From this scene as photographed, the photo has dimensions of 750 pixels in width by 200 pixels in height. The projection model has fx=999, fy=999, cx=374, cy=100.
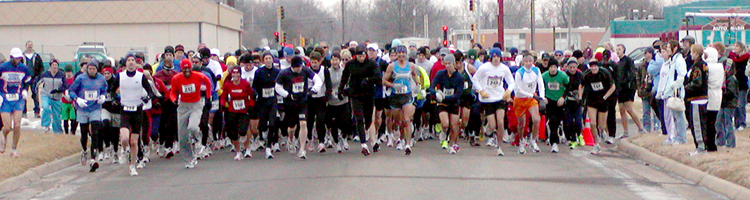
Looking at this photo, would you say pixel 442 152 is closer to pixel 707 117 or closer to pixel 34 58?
pixel 707 117

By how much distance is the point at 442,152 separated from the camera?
16.2 m

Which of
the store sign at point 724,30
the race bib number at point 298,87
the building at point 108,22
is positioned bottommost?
the race bib number at point 298,87

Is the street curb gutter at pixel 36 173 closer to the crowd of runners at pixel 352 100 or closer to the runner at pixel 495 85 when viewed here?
the crowd of runners at pixel 352 100

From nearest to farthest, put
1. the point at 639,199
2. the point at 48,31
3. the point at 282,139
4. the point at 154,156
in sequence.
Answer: the point at 639,199 < the point at 154,156 < the point at 282,139 < the point at 48,31

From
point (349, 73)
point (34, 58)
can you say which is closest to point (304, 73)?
point (349, 73)

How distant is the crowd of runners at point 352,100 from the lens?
46.8 ft

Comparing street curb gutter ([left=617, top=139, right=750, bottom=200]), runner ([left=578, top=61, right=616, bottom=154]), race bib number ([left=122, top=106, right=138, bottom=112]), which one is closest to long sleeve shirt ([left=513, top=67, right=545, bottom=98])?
runner ([left=578, top=61, right=616, bottom=154])

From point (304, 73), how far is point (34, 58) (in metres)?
10.1

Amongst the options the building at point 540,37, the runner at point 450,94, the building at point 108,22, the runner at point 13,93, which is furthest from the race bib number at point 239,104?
the building at point 540,37

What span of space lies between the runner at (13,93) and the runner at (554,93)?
8.39m

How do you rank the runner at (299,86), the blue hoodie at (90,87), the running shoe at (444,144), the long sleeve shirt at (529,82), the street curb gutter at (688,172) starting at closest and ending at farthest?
1. the street curb gutter at (688,172)
2. the blue hoodie at (90,87)
3. the runner at (299,86)
4. the long sleeve shirt at (529,82)
5. the running shoe at (444,144)

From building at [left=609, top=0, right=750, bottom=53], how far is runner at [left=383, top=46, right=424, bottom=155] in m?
29.0

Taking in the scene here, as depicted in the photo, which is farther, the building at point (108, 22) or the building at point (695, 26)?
the building at point (108, 22)

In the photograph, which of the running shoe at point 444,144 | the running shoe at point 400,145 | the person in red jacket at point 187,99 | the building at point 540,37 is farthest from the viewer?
the building at point 540,37
